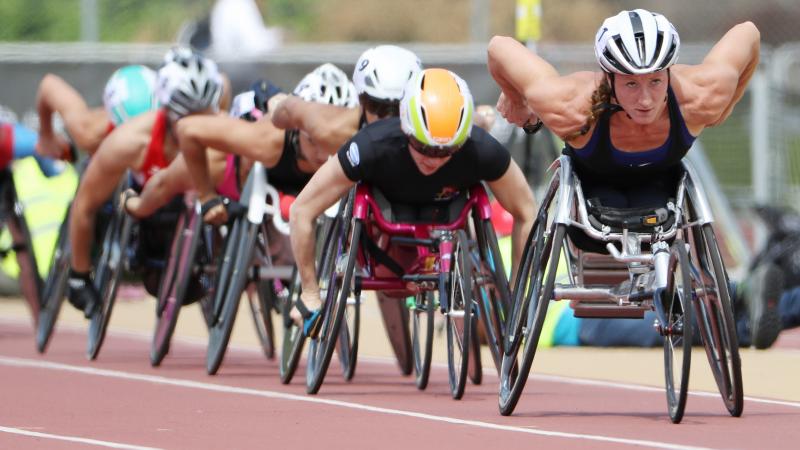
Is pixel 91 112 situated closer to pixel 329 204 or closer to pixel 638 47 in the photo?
pixel 329 204

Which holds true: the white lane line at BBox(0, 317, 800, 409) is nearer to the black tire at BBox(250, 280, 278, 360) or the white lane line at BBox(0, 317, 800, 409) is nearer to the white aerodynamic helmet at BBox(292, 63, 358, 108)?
the black tire at BBox(250, 280, 278, 360)

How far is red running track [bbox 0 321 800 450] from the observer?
799 cm

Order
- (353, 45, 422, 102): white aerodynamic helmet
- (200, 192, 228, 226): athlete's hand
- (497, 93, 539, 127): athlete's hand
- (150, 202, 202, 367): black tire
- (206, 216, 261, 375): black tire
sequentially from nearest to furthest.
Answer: (497, 93, 539, 127): athlete's hand → (353, 45, 422, 102): white aerodynamic helmet → (206, 216, 261, 375): black tire → (200, 192, 228, 226): athlete's hand → (150, 202, 202, 367): black tire

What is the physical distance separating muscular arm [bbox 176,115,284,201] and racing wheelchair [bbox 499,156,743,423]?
115 inches

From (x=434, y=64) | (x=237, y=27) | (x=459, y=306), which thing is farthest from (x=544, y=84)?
(x=237, y=27)

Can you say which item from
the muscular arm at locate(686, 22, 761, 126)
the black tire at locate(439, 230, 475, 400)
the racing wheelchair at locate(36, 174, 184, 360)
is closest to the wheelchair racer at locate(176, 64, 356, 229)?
the racing wheelchair at locate(36, 174, 184, 360)

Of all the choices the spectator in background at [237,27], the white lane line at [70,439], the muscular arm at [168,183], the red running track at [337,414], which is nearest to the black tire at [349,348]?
the red running track at [337,414]

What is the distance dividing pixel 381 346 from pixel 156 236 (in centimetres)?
205

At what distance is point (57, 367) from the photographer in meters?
12.6

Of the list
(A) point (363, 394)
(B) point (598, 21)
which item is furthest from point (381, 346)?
(B) point (598, 21)

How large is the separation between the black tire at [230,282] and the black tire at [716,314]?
152 inches

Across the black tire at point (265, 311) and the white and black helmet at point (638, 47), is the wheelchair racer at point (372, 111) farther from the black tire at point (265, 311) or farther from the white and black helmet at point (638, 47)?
the white and black helmet at point (638, 47)

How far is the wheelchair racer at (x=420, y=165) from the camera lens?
9.84 metres

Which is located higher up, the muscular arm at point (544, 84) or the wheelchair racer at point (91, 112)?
the muscular arm at point (544, 84)
